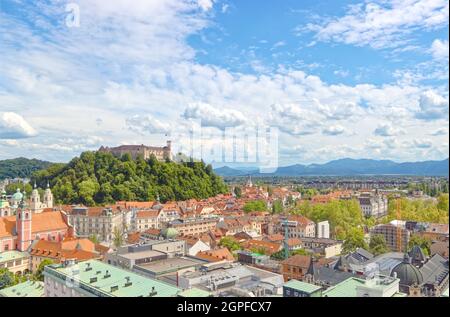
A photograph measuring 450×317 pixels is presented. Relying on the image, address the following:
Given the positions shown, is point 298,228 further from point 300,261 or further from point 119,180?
point 119,180

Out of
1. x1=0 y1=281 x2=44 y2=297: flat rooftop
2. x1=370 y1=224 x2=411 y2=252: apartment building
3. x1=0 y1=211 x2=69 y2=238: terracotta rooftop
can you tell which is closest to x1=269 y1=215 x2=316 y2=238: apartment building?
x1=370 y1=224 x2=411 y2=252: apartment building

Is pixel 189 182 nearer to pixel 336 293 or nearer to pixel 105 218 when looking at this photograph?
pixel 105 218

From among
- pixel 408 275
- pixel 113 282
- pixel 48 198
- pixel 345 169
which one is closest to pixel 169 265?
pixel 113 282

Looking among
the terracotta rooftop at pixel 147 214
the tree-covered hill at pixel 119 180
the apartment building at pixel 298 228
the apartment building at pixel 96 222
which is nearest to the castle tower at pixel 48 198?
the tree-covered hill at pixel 119 180

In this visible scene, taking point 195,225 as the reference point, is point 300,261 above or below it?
above

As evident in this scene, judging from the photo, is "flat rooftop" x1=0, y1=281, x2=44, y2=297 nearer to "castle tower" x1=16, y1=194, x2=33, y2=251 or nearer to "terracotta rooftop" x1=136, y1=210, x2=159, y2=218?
"castle tower" x1=16, y1=194, x2=33, y2=251
